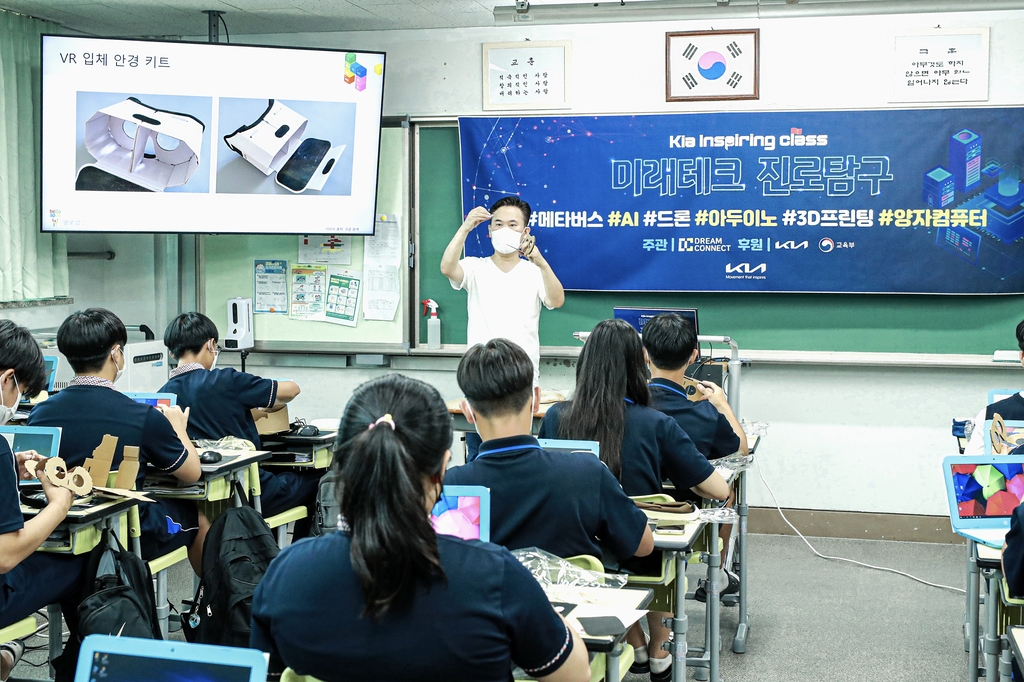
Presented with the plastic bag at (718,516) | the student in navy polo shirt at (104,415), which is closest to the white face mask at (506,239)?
the student in navy polo shirt at (104,415)

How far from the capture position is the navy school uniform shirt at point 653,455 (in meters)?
2.74

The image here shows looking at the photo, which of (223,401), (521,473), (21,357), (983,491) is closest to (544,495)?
(521,473)

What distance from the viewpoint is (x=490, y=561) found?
136 centimetres

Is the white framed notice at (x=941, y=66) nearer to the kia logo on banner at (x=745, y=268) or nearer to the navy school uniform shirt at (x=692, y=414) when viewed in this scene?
the kia logo on banner at (x=745, y=268)

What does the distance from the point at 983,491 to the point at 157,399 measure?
2.52m

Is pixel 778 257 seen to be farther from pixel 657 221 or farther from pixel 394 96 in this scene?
pixel 394 96

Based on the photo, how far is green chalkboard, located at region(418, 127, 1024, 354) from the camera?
187 inches

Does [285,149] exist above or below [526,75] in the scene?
below

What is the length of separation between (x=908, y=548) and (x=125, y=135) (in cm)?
428

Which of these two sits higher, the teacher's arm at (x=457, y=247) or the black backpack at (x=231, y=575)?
the teacher's arm at (x=457, y=247)

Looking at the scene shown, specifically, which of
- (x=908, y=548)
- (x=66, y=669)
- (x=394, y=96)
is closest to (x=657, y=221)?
(x=394, y=96)

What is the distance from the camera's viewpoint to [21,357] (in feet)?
9.11

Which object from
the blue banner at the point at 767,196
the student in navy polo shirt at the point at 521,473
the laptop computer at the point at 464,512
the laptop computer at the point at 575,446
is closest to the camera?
the laptop computer at the point at 464,512

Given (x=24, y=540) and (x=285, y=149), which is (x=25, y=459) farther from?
(x=285, y=149)
